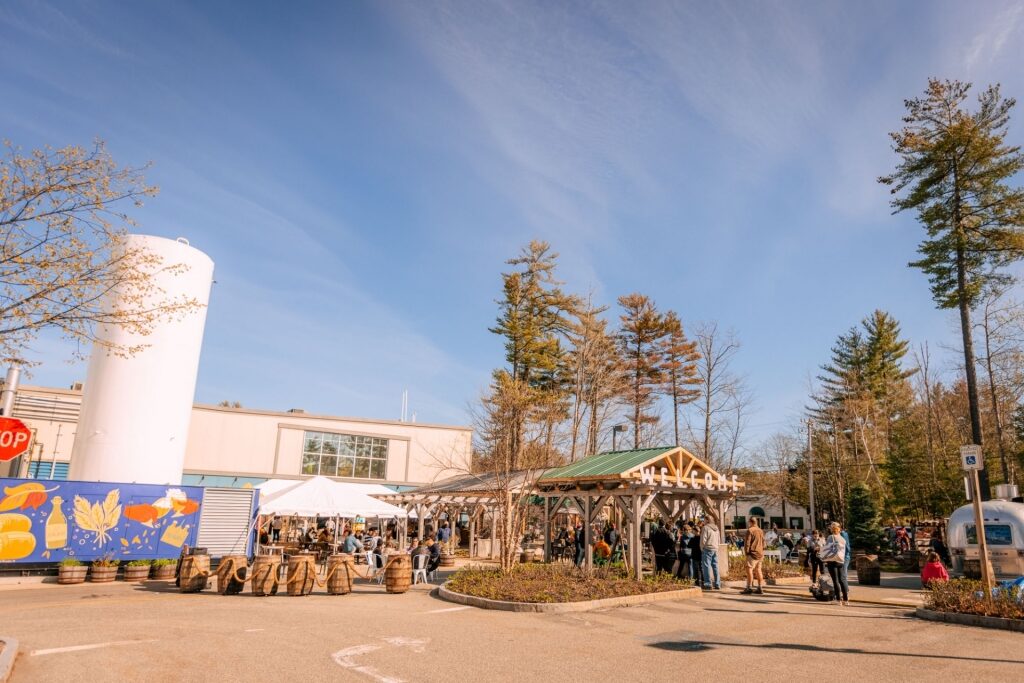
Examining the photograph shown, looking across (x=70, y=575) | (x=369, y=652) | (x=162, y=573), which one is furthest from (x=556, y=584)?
(x=70, y=575)

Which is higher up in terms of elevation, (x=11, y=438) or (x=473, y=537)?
(x=11, y=438)

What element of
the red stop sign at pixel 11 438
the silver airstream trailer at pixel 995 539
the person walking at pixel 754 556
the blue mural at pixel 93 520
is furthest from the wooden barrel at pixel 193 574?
the silver airstream trailer at pixel 995 539

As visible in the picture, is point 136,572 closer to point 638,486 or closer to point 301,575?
point 301,575

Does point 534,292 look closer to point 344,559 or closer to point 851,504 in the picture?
point 851,504

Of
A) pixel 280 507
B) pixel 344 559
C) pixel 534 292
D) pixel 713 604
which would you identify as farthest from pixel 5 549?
pixel 534 292

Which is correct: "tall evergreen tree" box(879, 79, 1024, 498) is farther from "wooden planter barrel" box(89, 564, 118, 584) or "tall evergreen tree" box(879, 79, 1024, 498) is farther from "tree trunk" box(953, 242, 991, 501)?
"wooden planter barrel" box(89, 564, 118, 584)

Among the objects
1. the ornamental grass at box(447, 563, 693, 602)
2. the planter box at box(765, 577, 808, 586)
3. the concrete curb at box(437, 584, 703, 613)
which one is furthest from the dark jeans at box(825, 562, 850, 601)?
the planter box at box(765, 577, 808, 586)

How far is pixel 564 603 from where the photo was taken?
1202 centimetres

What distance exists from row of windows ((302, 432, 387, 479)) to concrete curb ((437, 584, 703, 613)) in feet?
83.5

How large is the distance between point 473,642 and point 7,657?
543 centimetres

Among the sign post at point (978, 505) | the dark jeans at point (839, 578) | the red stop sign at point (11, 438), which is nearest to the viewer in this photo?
the sign post at point (978, 505)

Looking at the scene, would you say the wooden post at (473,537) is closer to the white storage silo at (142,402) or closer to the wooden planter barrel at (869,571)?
the white storage silo at (142,402)

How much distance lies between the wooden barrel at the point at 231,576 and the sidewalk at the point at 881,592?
11771mm

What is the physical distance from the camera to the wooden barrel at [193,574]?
45.8ft
